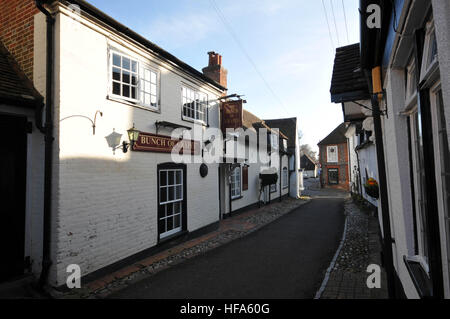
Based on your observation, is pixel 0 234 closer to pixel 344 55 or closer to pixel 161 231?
pixel 161 231

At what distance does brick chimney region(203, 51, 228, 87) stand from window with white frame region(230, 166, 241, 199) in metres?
4.72

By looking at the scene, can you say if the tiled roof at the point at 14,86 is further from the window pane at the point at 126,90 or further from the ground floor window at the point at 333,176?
the ground floor window at the point at 333,176

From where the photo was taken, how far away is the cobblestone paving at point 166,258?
4887mm

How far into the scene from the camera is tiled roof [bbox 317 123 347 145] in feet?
110

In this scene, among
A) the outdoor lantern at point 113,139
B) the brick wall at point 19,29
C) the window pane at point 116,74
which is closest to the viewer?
the brick wall at point 19,29

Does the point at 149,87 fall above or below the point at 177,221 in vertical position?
above

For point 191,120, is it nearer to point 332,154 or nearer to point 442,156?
point 442,156

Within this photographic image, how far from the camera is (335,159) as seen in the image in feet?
110

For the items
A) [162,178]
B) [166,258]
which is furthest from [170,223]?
[162,178]

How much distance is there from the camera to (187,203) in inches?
324

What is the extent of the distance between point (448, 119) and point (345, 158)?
34.4m

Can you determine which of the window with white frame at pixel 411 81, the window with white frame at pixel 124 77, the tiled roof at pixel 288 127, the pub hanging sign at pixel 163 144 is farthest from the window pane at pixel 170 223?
the tiled roof at pixel 288 127

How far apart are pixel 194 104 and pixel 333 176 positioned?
29978 mm

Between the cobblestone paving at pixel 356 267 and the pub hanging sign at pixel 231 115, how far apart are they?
19.2 feet
